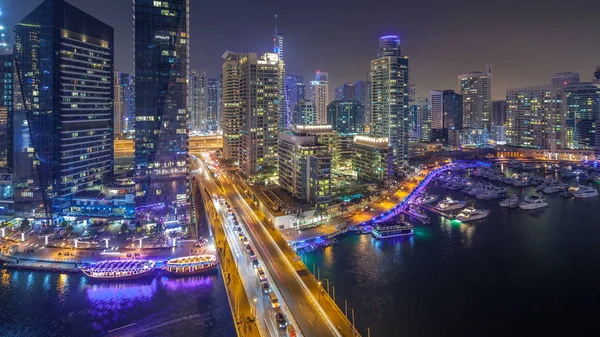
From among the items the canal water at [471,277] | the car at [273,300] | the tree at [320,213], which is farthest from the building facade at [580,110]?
the car at [273,300]

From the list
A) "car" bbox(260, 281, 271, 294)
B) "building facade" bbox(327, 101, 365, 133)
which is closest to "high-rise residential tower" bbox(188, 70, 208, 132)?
"building facade" bbox(327, 101, 365, 133)

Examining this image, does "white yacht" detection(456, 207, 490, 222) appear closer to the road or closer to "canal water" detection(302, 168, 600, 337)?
"canal water" detection(302, 168, 600, 337)

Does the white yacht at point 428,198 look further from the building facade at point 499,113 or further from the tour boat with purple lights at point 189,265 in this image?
the building facade at point 499,113

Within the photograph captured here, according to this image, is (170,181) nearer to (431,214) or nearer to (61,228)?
(61,228)

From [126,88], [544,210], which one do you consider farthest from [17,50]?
[126,88]

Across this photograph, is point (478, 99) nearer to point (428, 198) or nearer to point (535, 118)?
point (535, 118)

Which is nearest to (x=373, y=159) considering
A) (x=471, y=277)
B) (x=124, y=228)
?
(x=471, y=277)
